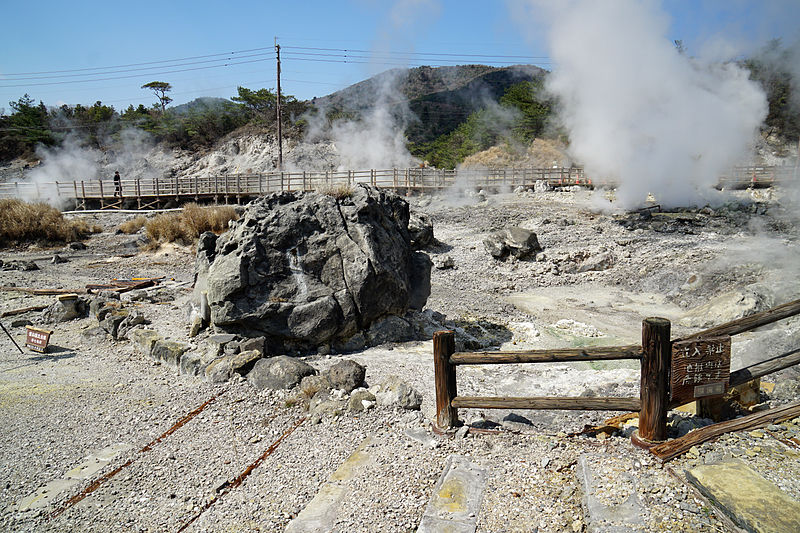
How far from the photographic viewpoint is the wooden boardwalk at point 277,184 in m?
24.8

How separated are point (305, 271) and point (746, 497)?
565 cm

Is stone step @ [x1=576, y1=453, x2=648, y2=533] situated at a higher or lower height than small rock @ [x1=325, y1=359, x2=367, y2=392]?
higher

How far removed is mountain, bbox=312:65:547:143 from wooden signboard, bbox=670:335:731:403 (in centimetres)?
4746

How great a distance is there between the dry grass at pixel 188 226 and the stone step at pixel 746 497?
49.5 ft

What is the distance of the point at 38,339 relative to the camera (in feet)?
21.9

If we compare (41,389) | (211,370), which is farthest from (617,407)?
→ (41,389)

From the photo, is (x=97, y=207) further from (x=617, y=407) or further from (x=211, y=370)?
(x=617, y=407)

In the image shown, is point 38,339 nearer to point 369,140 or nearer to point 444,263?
point 444,263

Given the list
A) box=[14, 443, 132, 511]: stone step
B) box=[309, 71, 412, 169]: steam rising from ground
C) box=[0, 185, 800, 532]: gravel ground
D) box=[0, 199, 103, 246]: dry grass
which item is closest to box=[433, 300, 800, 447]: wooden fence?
box=[0, 185, 800, 532]: gravel ground

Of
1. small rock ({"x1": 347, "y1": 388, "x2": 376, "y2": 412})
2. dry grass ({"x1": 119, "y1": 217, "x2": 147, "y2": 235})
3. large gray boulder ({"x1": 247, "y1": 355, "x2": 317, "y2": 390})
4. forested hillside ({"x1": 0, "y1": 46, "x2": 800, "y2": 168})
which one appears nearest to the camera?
small rock ({"x1": 347, "y1": 388, "x2": 376, "y2": 412})

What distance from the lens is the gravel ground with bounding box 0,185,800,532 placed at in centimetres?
302

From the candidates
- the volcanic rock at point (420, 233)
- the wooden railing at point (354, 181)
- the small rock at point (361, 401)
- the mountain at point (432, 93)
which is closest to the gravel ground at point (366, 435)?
the small rock at point (361, 401)

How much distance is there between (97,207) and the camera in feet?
92.7

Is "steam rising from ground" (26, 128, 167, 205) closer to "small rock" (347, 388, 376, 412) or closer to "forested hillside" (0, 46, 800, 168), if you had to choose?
"forested hillside" (0, 46, 800, 168)
